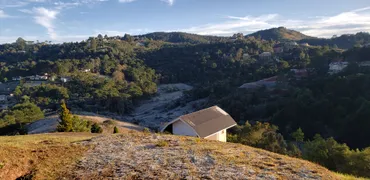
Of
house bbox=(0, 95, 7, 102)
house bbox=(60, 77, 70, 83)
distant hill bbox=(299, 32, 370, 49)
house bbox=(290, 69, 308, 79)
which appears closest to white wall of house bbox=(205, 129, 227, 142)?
house bbox=(290, 69, 308, 79)

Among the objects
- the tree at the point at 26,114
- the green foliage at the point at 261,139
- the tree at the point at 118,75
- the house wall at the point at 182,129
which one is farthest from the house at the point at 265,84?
the tree at the point at 118,75

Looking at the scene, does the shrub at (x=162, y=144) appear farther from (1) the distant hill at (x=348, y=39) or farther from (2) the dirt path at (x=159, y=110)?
(1) the distant hill at (x=348, y=39)

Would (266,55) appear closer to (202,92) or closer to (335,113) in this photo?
(202,92)

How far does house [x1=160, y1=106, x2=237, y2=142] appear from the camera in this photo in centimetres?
1884

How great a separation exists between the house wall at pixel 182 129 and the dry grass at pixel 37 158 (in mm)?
9264

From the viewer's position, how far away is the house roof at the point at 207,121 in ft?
62.0

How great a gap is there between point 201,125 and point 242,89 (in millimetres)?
39233

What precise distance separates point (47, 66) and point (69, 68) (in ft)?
21.8

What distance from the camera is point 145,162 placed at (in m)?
8.84

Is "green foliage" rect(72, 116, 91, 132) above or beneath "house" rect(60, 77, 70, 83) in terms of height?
above

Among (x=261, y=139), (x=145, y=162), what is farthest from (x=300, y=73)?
(x=145, y=162)

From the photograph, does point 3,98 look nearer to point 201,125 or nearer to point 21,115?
point 21,115

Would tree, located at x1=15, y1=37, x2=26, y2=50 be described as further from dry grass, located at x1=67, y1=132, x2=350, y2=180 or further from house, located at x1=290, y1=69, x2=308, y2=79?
dry grass, located at x1=67, y1=132, x2=350, y2=180

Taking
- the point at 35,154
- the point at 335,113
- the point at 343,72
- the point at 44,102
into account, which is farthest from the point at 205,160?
the point at 44,102
